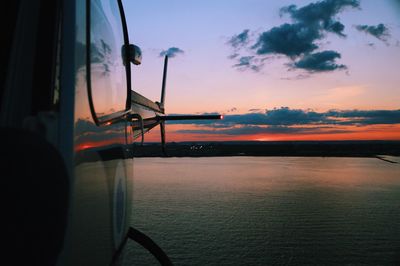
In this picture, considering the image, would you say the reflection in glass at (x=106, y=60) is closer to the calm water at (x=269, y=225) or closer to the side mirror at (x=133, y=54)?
the side mirror at (x=133, y=54)

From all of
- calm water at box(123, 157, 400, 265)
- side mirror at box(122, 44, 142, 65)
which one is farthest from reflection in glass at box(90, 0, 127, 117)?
calm water at box(123, 157, 400, 265)

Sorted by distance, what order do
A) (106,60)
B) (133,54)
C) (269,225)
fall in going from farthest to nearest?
(269,225), (133,54), (106,60)

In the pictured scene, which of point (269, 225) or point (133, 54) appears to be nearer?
point (133, 54)

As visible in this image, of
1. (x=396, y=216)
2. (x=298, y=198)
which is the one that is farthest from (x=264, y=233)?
(x=298, y=198)

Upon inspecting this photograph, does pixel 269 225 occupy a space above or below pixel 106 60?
below

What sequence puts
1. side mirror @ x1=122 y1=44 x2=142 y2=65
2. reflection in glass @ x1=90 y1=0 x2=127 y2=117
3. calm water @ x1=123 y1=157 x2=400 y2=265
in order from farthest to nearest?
calm water @ x1=123 y1=157 x2=400 y2=265 < side mirror @ x1=122 y1=44 x2=142 y2=65 < reflection in glass @ x1=90 y1=0 x2=127 y2=117

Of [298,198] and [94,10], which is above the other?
[94,10]

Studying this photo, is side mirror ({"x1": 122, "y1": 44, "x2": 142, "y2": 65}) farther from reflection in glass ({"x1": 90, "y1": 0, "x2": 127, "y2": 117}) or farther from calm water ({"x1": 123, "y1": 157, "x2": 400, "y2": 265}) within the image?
calm water ({"x1": 123, "y1": 157, "x2": 400, "y2": 265})

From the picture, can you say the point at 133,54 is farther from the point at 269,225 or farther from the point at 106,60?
the point at 269,225

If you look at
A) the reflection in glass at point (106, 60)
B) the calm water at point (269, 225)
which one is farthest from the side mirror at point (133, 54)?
the calm water at point (269, 225)

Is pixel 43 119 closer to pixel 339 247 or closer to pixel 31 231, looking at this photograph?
pixel 31 231

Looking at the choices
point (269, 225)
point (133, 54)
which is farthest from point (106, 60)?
point (269, 225)
